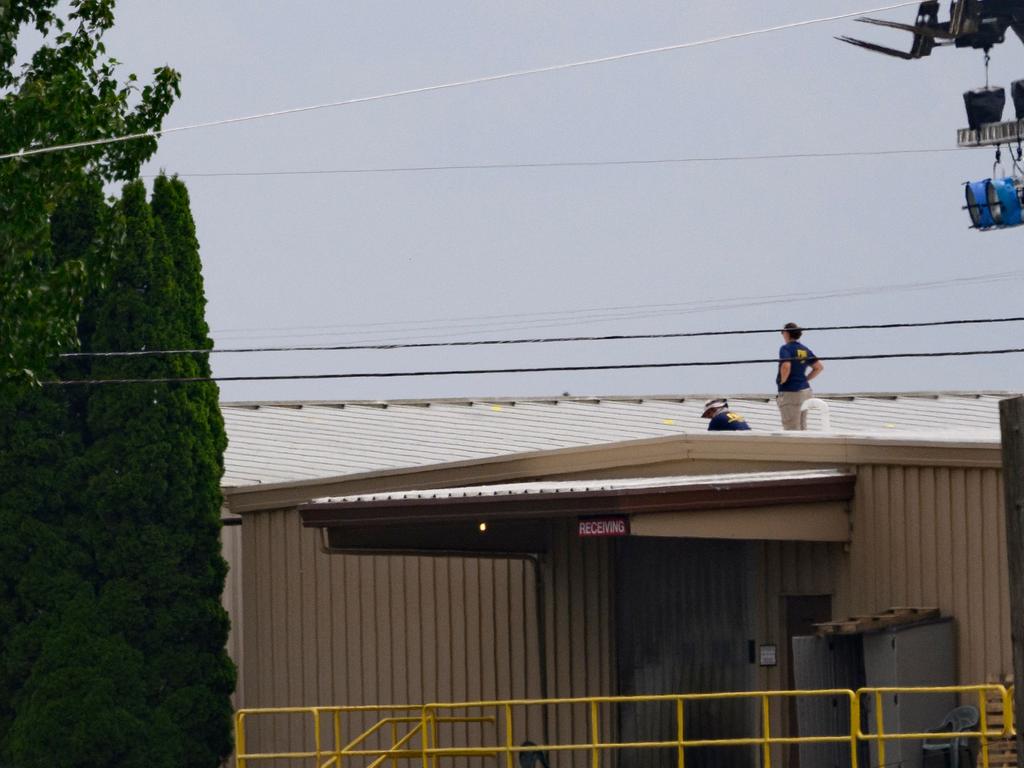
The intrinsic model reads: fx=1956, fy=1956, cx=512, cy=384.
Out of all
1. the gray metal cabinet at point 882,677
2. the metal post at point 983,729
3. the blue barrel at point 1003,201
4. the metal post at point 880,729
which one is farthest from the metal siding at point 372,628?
the blue barrel at point 1003,201

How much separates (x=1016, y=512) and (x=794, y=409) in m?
12.2

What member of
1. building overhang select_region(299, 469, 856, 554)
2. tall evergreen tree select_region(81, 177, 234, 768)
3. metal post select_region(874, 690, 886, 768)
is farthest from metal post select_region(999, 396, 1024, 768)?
tall evergreen tree select_region(81, 177, 234, 768)

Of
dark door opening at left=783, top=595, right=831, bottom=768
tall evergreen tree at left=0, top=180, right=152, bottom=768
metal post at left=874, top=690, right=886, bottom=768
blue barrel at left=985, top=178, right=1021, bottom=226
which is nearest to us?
metal post at left=874, top=690, right=886, bottom=768

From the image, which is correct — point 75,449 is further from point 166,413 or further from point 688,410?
point 688,410

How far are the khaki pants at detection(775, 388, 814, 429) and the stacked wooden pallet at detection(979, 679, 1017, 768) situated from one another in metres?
6.61

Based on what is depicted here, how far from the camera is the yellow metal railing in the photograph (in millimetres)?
15992

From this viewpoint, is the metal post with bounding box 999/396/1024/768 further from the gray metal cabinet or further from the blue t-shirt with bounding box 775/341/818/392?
the blue t-shirt with bounding box 775/341/818/392

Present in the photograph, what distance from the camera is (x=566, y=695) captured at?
21844 mm

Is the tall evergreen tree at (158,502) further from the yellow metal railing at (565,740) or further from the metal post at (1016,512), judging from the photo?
the metal post at (1016,512)

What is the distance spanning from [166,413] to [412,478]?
3.23 metres

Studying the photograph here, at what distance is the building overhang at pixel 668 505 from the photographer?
722 inches

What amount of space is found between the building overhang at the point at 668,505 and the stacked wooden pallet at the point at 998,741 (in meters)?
2.71

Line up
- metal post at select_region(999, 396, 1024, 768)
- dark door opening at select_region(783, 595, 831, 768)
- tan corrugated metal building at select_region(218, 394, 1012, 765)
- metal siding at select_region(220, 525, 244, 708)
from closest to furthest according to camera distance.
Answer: metal post at select_region(999, 396, 1024, 768) < tan corrugated metal building at select_region(218, 394, 1012, 765) < dark door opening at select_region(783, 595, 831, 768) < metal siding at select_region(220, 525, 244, 708)

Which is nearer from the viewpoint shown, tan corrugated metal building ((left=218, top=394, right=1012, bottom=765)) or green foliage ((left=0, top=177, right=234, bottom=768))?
tan corrugated metal building ((left=218, top=394, right=1012, bottom=765))
